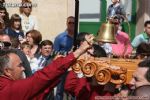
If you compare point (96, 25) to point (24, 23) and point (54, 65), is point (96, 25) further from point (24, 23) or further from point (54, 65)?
point (54, 65)

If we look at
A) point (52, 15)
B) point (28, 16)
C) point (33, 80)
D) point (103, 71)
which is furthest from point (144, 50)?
point (52, 15)

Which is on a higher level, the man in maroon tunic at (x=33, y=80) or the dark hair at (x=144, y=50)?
the man in maroon tunic at (x=33, y=80)

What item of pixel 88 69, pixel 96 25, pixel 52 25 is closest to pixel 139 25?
pixel 96 25

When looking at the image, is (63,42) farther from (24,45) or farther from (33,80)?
(33,80)

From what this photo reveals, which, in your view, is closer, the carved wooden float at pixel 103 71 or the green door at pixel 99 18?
the carved wooden float at pixel 103 71

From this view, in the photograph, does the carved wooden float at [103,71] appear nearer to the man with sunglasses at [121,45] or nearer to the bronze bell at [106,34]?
the bronze bell at [106,34]

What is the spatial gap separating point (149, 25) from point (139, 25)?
238 centimetres

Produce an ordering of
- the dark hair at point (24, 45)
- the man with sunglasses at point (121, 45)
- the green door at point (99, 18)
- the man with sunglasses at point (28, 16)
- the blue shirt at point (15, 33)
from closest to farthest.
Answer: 1. the man with sunglasses at point (121, 45)
2. the dark hair at point (24, 45)
3. the blue shirt at point (15, 33)
4. the man with sunglasses at point (28, 16)
5. the green door at point (99, 18)

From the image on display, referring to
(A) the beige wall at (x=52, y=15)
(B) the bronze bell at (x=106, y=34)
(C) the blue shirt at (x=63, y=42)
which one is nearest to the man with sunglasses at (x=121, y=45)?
(C) the blue shirt at (x=63, y=42)

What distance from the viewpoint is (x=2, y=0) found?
36.4 ft

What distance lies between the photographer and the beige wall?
11.8 m

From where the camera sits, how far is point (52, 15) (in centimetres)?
1191

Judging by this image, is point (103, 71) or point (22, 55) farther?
point (22, 55)

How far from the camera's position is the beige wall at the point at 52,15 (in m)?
11.8
